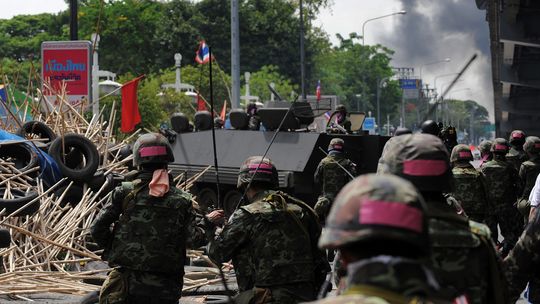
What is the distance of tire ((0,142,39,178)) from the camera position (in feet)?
42.9

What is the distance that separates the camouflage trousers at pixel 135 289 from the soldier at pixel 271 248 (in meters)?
0.50

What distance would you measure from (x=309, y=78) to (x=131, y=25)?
18.4 m

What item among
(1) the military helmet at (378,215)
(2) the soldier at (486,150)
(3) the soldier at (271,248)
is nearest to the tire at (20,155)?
(2) the soldier at (486,150)

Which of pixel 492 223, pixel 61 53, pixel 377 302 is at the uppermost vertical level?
pixel 61 53

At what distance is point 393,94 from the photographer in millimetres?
113125

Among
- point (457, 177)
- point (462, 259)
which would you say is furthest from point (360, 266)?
point (457, 177)

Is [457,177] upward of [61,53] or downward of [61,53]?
downward

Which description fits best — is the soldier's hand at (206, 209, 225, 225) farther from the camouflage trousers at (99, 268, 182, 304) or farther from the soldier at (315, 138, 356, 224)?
the soldier at (315, 138, 356, 224)

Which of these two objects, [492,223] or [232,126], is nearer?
[492,223]

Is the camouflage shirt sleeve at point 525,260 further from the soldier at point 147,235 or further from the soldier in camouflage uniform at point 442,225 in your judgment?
the soldier at point 147,235

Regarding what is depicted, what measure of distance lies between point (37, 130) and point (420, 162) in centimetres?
1102

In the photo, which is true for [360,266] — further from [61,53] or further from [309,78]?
[309,78]

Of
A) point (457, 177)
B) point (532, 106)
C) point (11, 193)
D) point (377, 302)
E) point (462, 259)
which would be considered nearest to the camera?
point (377, 302)

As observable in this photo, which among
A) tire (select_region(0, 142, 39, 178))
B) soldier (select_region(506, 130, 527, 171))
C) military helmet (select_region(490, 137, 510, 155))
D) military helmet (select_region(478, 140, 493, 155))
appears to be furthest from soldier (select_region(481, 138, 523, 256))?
tire (select_region(0, 142, 39, 178))
